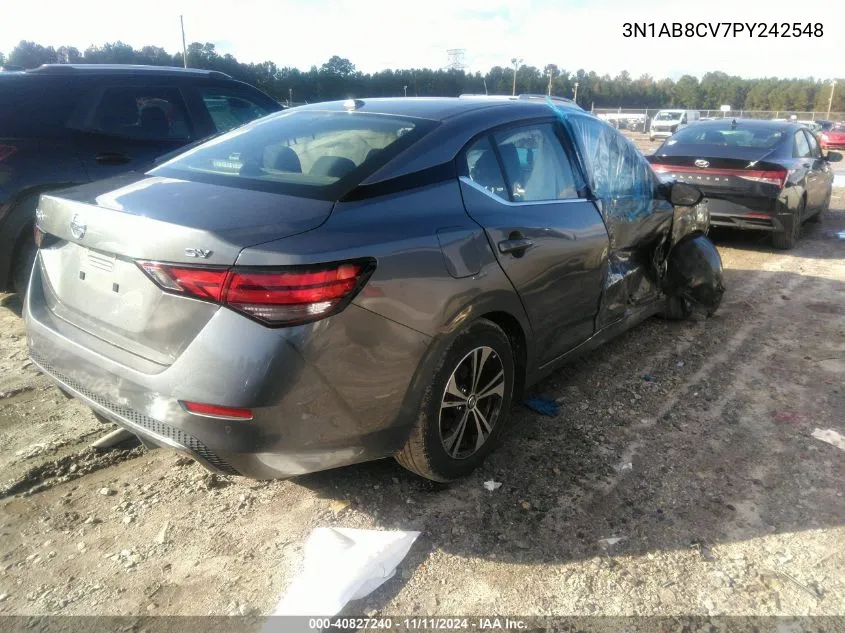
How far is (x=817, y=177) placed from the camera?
29.3 ft

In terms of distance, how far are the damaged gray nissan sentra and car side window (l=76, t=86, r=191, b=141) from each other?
2.31m

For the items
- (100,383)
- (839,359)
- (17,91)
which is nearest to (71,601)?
(100,383)

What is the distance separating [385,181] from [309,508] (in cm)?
147

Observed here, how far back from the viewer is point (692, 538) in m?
2.69

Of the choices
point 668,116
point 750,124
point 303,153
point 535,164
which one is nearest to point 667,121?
point 668,116

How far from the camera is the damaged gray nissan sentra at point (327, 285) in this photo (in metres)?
2.16

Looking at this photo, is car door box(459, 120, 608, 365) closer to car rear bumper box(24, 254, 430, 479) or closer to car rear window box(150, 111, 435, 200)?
car rear window box(150, 111, 435, 200)

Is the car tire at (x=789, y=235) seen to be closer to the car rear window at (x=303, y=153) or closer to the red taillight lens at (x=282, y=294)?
the car rear window at (x=303, y=153)

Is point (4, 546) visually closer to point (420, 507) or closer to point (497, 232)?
point (420, 507)

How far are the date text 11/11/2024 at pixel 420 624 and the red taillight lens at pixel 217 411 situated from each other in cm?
77

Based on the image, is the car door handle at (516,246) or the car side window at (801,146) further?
the car side window at (801,146)

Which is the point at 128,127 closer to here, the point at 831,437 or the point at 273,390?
the point at 273,390

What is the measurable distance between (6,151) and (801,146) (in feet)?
30.2

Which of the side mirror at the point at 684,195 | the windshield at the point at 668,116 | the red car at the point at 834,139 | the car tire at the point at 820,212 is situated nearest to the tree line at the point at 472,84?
the windshield at the point at 668,116
